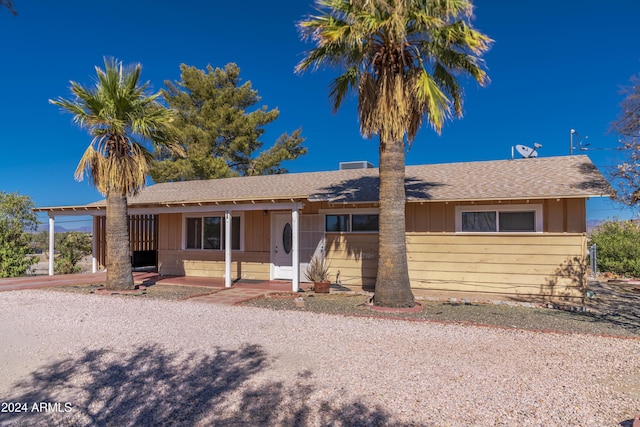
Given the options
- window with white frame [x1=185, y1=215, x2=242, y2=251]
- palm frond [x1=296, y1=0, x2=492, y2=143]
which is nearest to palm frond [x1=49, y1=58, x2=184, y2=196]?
window with white frame [x1=185, y1=215, x2=242, y2=251]

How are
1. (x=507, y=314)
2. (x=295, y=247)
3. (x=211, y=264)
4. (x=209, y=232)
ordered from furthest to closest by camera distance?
(x=209, y=232) → (x=211, y=264) → (x=295, y=247) → (x=507, y=314)

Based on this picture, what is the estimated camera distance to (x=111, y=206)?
11844 mm

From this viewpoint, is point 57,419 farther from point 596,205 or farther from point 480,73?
point 596,205

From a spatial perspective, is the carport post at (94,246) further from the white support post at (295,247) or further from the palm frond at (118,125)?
the white support post at (295,247)

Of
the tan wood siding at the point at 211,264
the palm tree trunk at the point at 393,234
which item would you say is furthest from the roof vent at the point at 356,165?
the palm tree trunk at the point at 393,234

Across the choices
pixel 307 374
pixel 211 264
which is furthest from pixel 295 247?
pixel 307 374

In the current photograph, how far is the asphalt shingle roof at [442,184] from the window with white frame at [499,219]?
1.62ft

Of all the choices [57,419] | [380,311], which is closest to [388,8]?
[380,311]

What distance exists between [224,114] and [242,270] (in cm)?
1549

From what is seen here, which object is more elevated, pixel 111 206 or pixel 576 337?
pixel 111 206

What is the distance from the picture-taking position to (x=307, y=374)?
5.07 metres

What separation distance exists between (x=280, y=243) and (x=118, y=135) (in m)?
5.67

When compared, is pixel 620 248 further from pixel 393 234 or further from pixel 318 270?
pixel 318 270

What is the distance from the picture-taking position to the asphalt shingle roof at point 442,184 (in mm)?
10594
